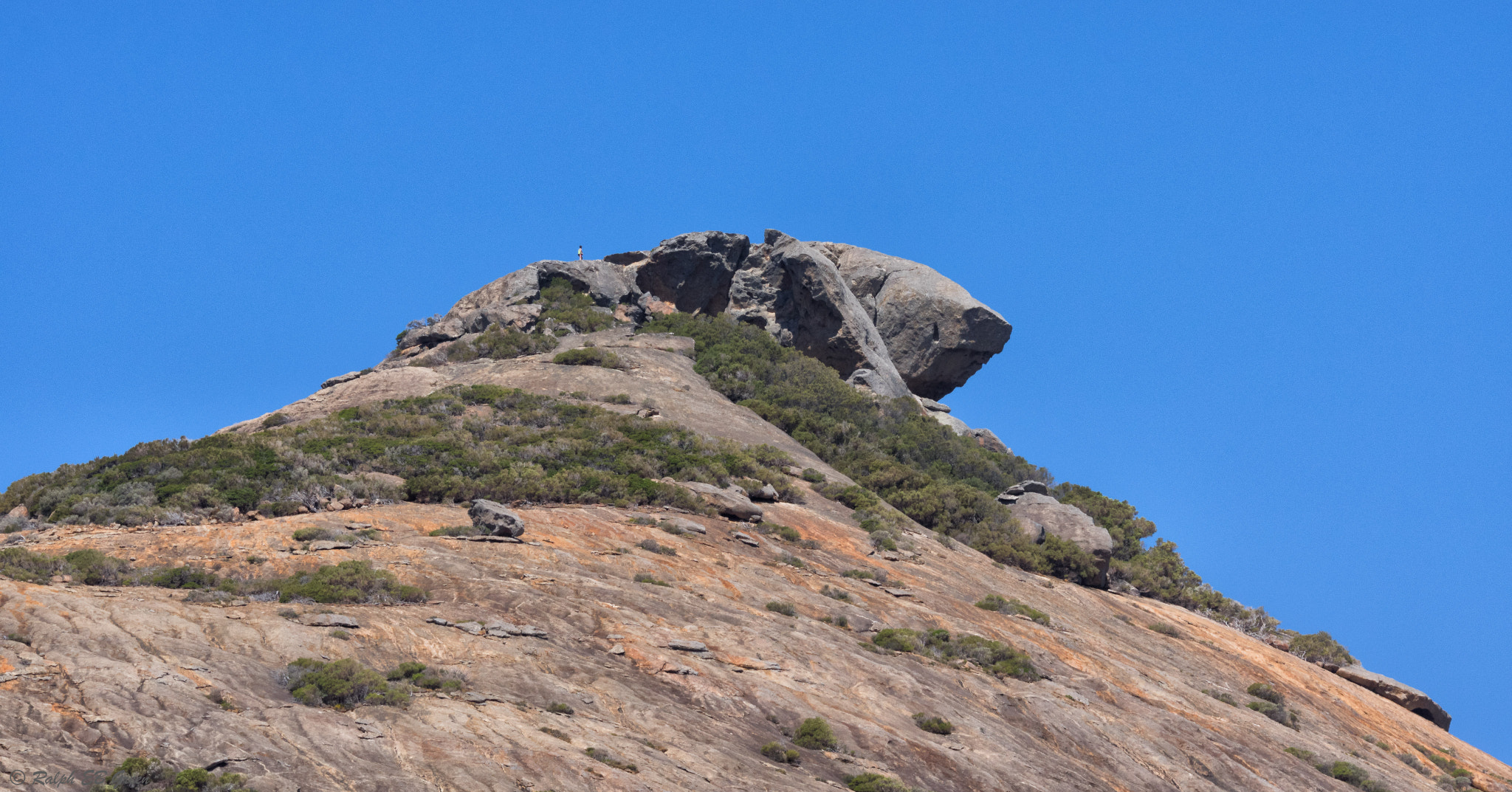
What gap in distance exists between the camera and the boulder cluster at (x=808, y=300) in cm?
5997

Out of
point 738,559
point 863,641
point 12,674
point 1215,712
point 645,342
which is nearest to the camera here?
point 12,674

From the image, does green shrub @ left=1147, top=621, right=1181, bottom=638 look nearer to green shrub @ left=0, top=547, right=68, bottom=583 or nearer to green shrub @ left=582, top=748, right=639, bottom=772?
green shrub @ left=582, top=748, right=639, bottom=772

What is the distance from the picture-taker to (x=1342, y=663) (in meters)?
38.9

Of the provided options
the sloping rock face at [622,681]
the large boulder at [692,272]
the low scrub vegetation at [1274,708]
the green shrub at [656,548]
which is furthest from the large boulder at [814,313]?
the green shrub at [656,548]

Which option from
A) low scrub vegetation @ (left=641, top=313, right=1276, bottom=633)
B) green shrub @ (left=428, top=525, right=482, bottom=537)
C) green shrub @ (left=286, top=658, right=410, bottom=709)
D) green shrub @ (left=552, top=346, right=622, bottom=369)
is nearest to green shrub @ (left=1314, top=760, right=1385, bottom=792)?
low scrub vegetation @ (left=641, top=313, right=1276, bottom=633)

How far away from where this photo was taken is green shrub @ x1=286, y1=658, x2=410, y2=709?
15414 mm

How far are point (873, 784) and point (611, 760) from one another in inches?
168

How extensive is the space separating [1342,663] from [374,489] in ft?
110

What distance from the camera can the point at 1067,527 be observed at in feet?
134

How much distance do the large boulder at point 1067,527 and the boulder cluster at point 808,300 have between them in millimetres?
16411

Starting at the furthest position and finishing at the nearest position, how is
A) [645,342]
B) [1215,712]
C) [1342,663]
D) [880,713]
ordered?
[645,342] → [1342,663] → [1215,712] → [880,713]

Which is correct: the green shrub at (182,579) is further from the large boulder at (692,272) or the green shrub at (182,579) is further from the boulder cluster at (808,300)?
the large boulder at (692,272)

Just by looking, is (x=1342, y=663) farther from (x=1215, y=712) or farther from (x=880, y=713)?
(x=880, y=713)

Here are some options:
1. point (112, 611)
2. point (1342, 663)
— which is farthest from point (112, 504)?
point (1342, 663)
